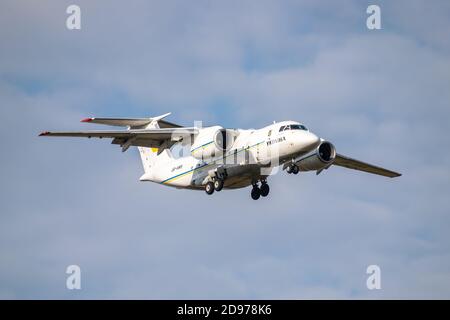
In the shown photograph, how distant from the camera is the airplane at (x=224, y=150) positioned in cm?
2748

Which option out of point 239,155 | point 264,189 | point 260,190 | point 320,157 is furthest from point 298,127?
point 260,190

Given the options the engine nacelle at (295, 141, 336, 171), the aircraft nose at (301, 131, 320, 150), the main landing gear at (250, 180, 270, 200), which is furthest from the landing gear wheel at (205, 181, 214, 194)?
the aircraft nose at (301, 131, 320, 150)

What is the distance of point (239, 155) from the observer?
93.1ft

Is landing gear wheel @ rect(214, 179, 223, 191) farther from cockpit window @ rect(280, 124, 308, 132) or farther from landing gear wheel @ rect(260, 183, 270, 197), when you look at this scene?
cockpit window @ rect(280, 124, 308, 132)

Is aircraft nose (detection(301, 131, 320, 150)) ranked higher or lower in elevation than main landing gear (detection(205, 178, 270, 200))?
higher

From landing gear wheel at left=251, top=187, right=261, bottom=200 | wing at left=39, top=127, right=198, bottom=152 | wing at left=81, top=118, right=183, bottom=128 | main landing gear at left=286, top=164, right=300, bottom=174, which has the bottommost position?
landing gear wheel at left=251, top=187, right=261, bottom=200

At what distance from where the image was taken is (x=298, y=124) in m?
27.6

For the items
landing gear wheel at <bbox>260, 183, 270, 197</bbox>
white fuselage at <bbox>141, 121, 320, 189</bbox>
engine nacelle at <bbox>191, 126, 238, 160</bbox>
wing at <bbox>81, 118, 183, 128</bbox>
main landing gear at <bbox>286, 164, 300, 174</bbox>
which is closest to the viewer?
white fuselage at <bbox>141, 121, 320, 189</bbox>

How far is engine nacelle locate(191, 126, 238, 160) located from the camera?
93.9ft

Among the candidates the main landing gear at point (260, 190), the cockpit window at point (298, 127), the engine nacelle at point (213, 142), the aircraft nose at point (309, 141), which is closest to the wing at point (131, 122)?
the engine nacelle at point (213, 142)

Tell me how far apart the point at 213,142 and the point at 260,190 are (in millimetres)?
2341

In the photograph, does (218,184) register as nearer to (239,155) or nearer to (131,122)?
(239,155)

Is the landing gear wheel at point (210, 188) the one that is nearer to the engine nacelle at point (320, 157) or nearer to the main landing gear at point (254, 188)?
the main landing gear at point (254, 188)

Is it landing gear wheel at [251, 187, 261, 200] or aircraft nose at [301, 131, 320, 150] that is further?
landing gear wheel at [251, 187, 261, 200]
